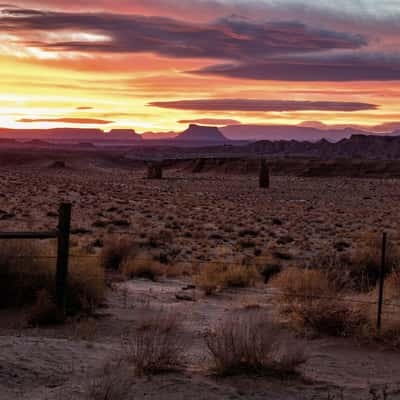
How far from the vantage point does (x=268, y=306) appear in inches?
497

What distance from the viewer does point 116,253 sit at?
696 inches

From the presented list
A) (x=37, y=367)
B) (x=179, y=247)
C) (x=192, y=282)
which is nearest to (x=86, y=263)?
(x=192, y=282)

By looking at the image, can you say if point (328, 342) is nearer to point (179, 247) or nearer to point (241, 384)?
point (241, 384)

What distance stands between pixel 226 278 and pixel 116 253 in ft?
12.6

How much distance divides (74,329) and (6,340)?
177cm

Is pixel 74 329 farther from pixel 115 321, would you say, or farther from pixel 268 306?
pixel 268 306

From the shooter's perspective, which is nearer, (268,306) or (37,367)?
(37,367)

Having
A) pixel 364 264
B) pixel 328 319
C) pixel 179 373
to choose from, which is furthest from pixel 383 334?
pixel 364 264

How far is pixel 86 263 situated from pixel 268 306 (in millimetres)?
3457

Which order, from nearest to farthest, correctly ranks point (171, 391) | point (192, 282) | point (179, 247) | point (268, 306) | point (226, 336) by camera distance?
point (171, 391), point (226, 336), point (268, 306), point (192, 282), point (179, 247)

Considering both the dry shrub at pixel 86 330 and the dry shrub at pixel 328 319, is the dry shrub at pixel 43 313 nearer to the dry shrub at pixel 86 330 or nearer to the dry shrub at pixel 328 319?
the dry shrub at pixel 86 330

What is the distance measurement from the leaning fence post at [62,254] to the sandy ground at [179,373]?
0.52 metres

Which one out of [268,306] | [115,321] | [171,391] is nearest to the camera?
[171,391]

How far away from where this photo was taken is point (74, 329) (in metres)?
10.5
